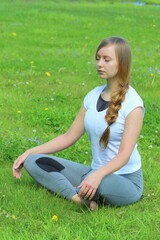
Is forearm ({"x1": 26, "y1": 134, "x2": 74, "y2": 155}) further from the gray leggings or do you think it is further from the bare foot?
the bare foot

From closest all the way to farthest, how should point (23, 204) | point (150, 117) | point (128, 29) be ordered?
point (23, 204) → point (150, 117) → point (128, 29)

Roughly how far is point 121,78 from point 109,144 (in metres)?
0.57

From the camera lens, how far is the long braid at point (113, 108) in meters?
4.34

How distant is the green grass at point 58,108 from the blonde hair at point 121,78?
740 mm

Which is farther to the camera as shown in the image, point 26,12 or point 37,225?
point 26,12

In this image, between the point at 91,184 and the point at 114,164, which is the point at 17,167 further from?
Result: the point at 114,164

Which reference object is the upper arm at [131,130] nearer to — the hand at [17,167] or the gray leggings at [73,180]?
the gray leggings at [73,180]

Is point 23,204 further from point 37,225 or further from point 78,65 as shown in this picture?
point 78,65

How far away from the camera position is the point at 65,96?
27.9ft

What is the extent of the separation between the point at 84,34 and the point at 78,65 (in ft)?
13.8

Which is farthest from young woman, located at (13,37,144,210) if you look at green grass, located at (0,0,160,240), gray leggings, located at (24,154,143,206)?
green grass, located at (0,0,160,240)

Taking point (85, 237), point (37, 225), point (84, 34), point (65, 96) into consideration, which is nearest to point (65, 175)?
point (37, 225)

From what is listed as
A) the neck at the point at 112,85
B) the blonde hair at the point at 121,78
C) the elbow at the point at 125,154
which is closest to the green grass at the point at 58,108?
the elbow at the point at 125,154

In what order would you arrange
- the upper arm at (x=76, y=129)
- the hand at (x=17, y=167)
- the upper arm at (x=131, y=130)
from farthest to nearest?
the upper arm at (x=76, y=129)
the hand at (x=17, y=167)
the upper arm at (x=131, y=130)
